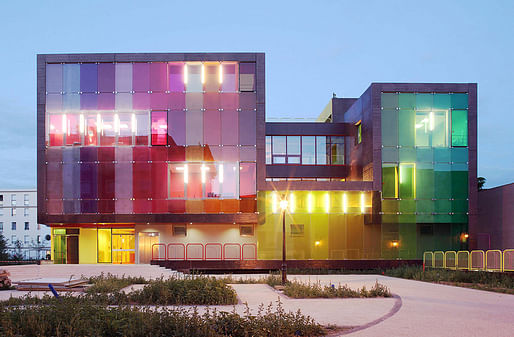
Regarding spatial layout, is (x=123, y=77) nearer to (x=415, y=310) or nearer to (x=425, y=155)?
(x=425, y=155)

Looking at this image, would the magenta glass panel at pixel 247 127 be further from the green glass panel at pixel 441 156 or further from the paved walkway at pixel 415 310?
the paved walkway at pixel 415 310

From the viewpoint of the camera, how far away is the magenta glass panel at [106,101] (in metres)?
31.5

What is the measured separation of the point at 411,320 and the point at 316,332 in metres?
3.15

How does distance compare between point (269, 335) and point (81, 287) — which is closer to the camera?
point (269, 335)

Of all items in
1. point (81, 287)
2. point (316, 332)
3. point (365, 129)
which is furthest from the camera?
point (365, 129)

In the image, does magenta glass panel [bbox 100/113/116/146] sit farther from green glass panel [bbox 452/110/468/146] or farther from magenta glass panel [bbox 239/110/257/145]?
green glass panel [bbox 452/110/468/146]

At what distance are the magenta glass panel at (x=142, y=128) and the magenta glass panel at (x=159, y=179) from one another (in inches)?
68.8

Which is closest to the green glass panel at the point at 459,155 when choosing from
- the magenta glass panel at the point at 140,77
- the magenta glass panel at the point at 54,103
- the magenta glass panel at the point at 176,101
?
the magenta glass panel at the point at 176,101

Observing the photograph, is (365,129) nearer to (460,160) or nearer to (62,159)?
(460,160)

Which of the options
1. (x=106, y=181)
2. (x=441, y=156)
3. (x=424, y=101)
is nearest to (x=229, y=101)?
(x=106, y=181)

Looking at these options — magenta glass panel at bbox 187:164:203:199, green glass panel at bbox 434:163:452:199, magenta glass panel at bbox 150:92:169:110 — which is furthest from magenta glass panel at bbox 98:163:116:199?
green glass panel at bbox 434:163:452:199

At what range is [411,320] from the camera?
38.5 ft

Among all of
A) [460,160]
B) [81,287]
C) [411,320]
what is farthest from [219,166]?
[411,320]

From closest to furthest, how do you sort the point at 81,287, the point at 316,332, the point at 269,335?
the point at 269,335, the point at 316,332, the point at 81,287
